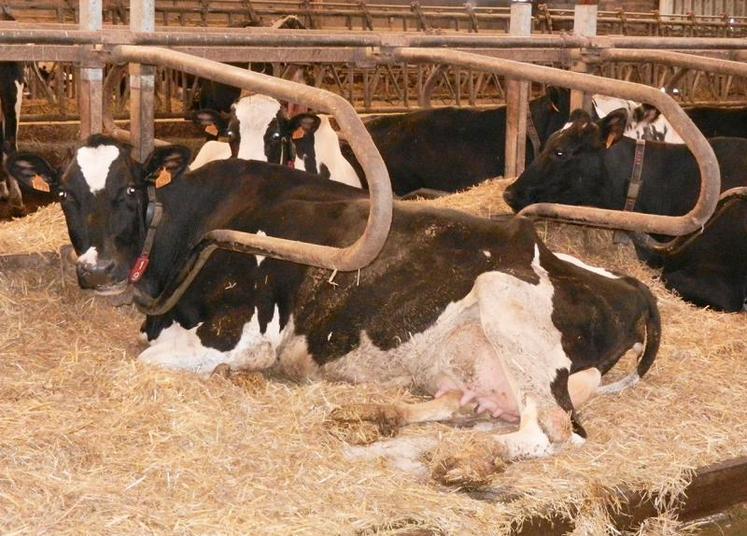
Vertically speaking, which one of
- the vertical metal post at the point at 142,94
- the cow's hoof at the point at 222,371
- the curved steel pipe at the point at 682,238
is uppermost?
the vertical metal post at the point at 142,94

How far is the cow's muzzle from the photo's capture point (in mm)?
5391

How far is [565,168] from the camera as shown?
8055 millimetres

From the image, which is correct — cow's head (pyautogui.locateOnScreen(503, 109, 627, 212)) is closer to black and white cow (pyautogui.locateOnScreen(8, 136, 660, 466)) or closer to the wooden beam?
black and white cow (pyautogui.locateOnScreen(8, 136, 660, 466))

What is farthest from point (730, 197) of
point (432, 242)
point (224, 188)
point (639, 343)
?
point (224, 188)

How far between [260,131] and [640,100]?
280cm

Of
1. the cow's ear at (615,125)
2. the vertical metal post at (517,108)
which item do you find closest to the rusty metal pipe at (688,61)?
the cow's ear at (615,125)

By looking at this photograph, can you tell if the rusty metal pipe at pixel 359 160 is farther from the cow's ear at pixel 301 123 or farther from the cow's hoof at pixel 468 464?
the cow's ear at pixel 301 123

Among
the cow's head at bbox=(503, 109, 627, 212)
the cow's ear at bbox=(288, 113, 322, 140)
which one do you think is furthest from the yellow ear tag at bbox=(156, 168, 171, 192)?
the cow's head at bbox=(503, 109, 627, 212)

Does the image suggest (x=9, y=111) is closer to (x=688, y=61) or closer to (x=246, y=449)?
(x=688, y=61)

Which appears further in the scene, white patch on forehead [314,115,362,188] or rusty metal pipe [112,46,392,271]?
white patch on forehead [314,115,362,188]

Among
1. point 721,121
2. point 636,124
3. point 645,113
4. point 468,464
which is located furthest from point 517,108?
point 468,464

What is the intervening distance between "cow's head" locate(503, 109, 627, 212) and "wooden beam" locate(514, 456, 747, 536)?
3164 millimetres

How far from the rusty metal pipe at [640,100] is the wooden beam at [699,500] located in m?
1.09

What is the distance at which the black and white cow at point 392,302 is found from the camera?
5332 millimetres
